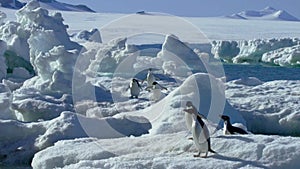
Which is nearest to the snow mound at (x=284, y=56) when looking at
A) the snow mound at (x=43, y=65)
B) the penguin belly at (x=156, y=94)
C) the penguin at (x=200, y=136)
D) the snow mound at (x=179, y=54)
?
the snow mound at (x=179, y=54)

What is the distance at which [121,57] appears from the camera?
22.5m

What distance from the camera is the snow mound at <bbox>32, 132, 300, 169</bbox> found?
554 cm

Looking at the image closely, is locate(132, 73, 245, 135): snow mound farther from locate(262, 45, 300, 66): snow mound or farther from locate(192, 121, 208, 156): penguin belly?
locate(262, 45, 300, 66): snow mound

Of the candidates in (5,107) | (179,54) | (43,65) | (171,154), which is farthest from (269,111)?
(179,54)

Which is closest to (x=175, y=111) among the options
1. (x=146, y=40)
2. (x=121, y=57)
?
(x=121, y=57)

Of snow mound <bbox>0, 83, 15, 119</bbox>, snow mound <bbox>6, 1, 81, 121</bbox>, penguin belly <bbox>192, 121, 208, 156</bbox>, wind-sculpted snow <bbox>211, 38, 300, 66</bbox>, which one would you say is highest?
penguin belly <bbox>192, 121, 208, 156</bbox>

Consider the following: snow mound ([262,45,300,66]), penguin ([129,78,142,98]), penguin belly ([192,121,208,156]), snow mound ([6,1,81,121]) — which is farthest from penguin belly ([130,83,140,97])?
snow mound ([262,45,300,66])

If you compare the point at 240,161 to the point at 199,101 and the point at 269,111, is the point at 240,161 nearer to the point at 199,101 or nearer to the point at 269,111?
the point at 199,101

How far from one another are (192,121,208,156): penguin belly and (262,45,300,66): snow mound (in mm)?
25356

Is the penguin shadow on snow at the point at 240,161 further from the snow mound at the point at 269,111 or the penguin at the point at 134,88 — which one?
the penguin at the point at 134,88

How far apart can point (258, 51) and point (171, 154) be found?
95.3 feet

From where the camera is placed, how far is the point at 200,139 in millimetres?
5672

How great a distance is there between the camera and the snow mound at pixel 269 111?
37.5 feet

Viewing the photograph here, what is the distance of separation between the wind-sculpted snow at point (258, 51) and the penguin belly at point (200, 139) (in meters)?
25.7
